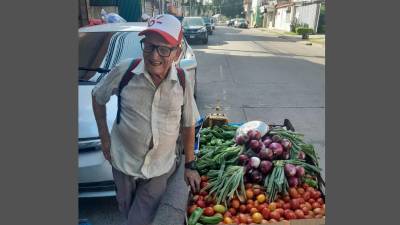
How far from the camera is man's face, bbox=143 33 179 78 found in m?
1.69

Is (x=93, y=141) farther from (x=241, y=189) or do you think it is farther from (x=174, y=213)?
(x=241, y=189)

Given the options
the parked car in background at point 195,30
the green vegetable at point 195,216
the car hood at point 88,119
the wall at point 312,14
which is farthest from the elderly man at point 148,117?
the parked car in background at point 195,30

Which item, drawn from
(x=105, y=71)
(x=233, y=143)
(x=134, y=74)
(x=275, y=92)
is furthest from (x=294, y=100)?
(x=134, y=74)

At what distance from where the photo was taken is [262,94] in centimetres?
717

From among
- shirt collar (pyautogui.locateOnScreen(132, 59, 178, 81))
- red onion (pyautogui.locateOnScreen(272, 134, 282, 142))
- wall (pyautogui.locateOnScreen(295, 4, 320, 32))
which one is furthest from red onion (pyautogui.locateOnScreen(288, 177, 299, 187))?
wall (pyautogui.locateOnScreen(295, 4, 320, 32))

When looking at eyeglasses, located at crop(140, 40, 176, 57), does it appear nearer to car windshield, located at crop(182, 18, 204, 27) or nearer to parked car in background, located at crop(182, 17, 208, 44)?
parked car in background, located at crop(182, 17, 208, 44)

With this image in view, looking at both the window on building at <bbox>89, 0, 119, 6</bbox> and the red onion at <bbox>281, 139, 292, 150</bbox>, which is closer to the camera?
the red onion at <bbox>281, 139, 292, 150</bbox>

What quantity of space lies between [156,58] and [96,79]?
181cm

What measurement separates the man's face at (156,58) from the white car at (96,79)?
25 cm

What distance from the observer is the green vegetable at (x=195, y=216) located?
2.36m

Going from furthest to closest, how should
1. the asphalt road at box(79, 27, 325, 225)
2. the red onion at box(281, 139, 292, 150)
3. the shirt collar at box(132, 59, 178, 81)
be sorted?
1. the asphalt road at box(79, 27, 325, 225)
2. the red onion at box(281, 139, 292, 150)
3. the shirt collar at box(132, 59, 178, 81)

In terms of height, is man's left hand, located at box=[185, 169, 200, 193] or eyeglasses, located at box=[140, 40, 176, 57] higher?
eyeglasses, located at box=[140, 40, 176, 57]

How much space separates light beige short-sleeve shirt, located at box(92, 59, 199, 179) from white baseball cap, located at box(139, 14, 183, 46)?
0.19m

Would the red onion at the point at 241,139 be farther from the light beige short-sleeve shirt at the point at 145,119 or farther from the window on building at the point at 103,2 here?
the window on building at the point at 103,2
